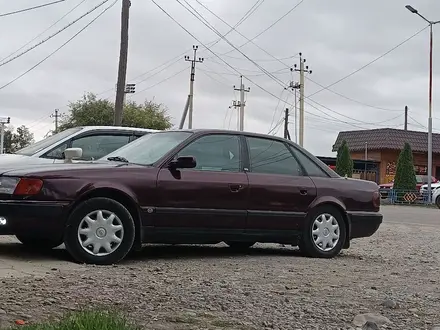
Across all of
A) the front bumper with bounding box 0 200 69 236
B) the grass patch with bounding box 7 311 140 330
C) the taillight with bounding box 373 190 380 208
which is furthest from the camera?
the taillight with bounding box 373 190 380 208

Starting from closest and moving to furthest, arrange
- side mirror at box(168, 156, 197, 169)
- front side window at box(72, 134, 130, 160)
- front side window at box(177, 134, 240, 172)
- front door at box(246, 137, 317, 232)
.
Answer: side mirror at box(168, 156, 197, 169), front side window at box(177, 134, 240, 172), front door at box(246, 137, 317, 232), front side window at box(72, 134, 130, 160)

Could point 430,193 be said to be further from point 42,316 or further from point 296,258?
point 42,316

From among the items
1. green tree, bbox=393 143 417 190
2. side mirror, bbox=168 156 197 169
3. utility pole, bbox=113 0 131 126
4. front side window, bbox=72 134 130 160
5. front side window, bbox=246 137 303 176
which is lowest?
side mirror, bbox=168 156 197 169

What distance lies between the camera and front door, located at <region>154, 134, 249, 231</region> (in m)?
6.95

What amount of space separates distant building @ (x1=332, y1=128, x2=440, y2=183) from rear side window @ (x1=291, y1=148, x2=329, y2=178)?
148 feet

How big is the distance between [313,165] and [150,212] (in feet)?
7.88

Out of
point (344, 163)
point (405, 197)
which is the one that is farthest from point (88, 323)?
point (344, 163)

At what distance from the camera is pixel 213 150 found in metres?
7.53

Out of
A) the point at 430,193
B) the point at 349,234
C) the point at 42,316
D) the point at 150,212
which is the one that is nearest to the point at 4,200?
the point at 150,212

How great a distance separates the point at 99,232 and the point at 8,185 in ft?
3.20

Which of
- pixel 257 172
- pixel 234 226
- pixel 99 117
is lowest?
pixel 234 226

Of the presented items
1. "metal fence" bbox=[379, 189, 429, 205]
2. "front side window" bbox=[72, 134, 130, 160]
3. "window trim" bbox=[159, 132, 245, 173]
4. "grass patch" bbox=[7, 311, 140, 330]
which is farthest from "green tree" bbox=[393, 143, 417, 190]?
"grass patch" bbox=[7, 311, 140, 330]

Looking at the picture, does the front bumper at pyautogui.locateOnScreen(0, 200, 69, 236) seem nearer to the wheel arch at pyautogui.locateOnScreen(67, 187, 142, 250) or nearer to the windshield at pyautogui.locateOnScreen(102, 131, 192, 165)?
the wheel arch at pyautogui.locateOnScreen(67, 187, 142, 250)

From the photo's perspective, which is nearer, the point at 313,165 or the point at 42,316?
the point at 42,316
